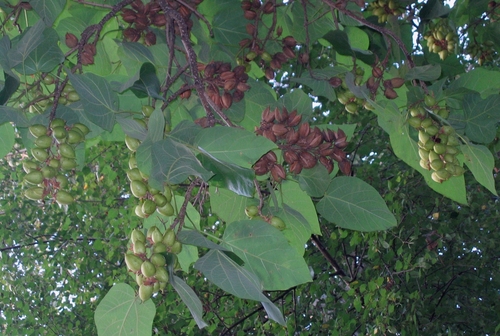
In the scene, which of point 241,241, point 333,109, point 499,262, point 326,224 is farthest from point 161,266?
point 333,109

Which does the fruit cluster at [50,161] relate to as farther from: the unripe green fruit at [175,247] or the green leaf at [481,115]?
the green leaf at [481,115]

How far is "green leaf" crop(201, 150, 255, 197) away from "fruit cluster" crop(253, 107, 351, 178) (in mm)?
118

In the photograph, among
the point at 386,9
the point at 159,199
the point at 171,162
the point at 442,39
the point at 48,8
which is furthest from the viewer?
the point at 442,39

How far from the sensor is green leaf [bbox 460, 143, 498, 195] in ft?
3.32

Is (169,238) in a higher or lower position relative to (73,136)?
lower

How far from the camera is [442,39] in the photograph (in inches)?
60.4

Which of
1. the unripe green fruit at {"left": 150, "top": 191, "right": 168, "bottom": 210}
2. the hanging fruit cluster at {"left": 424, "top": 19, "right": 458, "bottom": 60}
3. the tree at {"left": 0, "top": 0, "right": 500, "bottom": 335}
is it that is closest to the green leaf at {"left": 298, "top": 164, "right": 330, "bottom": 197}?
the tree at {"left": 0, "top": 0, "right": 500, "bottom": 335}

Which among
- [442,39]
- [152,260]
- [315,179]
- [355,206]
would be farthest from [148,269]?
[442,39]

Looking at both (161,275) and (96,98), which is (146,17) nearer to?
(96,98)

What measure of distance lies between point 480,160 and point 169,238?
23.3 inches

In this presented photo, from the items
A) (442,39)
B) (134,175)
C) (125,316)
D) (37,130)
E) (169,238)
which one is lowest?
(125,316)

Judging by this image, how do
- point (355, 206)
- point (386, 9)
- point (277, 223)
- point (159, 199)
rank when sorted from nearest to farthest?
point (159, 199)
point (277, 223)
point (355, 206)
point (386, 9)

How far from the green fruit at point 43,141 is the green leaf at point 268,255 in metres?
0.31

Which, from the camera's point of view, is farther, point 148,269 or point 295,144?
point 295,144
